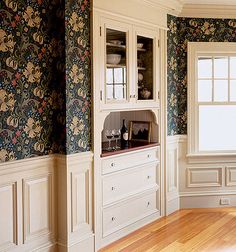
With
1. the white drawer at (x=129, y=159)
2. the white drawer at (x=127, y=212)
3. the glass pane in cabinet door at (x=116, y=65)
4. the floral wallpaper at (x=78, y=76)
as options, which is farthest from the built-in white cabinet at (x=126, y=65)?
the white drawer at (x=127, y=212)

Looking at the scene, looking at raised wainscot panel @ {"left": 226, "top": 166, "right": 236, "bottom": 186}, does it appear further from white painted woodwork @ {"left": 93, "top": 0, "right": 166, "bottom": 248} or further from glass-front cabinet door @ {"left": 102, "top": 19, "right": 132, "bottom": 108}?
glass-front cabinet door @ {"left": 102, "top": 19, "right": 132, "bottom": 108}

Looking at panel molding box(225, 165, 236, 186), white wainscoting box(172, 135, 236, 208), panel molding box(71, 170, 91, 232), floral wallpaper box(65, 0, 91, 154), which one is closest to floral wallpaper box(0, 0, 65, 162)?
floral wallpaper box(65, 0, 91, 154)

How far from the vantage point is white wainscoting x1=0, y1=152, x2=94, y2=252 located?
→ 307 cm

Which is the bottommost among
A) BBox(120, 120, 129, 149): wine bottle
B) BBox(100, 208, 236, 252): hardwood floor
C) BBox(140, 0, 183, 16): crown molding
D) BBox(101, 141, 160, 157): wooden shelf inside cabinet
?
BBox(100, 208, 236, 252): hardwood floor

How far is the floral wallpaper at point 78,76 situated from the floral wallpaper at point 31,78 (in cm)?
6

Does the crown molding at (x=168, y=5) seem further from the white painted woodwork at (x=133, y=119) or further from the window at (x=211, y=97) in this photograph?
the white painted woodwork at (x=133, y=119)

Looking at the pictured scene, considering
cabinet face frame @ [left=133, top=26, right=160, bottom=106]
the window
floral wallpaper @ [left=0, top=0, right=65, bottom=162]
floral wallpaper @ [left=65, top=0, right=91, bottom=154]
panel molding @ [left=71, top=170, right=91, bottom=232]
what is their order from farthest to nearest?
the window
cabinet face frame @ [left=133, top=26, right=160, bottom=106]
panel molding @ [left=71, top=170, right=91, bottom=232]
floral wallpaper @ [left=65, top=0, right=91, bottom=154]
floral wallpaper @ [left=0, top=0, right=65, bottom=162]

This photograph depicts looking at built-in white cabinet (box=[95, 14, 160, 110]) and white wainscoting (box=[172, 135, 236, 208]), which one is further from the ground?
built-in white cabinet (box=[95, 14, 160, 110])

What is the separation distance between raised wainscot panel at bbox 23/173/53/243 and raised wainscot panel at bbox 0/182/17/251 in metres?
0.10

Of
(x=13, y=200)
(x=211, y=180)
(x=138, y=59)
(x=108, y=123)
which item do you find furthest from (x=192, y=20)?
(x=13, y=200)

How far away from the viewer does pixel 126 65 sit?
407 centimetres

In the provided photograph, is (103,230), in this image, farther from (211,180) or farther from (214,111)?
(214,111)

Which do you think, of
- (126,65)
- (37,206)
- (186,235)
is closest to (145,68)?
(126,65)

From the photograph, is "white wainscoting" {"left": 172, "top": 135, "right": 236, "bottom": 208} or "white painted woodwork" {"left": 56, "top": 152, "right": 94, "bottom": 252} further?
"white wainscoting" {"left": 172, "top": 135, "right": 236, "bottom": 208}
